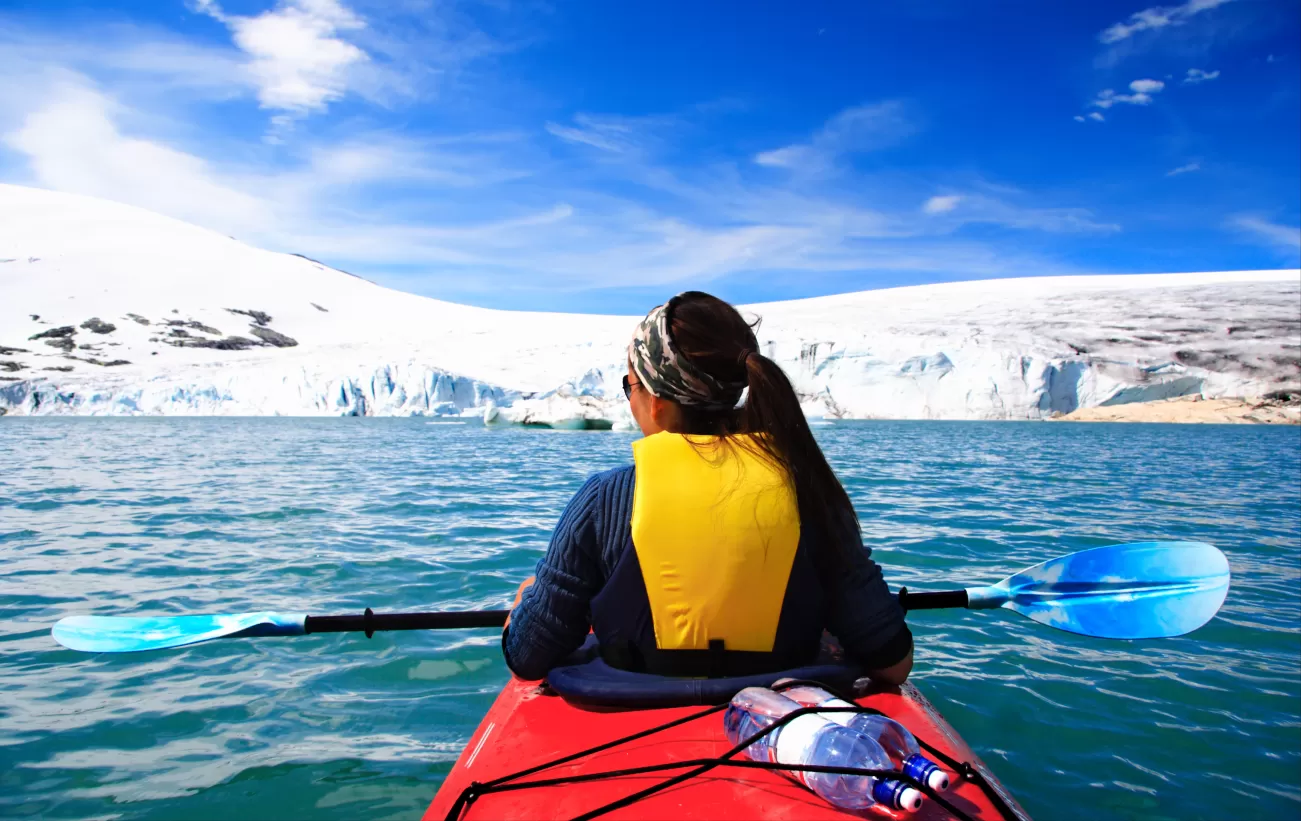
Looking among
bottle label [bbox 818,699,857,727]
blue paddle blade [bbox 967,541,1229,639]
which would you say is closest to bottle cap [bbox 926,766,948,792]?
bottle label [bbox 818,699,857,727]

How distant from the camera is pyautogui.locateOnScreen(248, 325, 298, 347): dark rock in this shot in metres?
48.1

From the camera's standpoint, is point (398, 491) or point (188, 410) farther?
point (188, 410)

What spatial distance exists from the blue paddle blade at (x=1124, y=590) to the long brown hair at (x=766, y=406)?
1.34 m

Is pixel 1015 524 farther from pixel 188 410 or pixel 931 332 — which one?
pixel 188 410

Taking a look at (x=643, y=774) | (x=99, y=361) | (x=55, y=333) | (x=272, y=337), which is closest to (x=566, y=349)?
(x=99, y=361)

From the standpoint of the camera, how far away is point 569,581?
144 cm

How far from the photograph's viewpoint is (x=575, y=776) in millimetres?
1274

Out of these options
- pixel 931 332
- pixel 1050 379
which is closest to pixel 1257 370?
pixel 1050 379

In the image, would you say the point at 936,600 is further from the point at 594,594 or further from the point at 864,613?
the point at 594,594

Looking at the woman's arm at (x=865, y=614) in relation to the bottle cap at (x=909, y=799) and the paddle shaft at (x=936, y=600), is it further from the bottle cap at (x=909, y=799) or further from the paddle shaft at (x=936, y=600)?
the paddle shaft at (x=936, y=600)

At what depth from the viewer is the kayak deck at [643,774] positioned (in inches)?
45.5

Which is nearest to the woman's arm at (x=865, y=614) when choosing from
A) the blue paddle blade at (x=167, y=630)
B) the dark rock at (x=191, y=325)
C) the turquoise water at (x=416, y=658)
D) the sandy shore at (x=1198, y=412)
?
the turquoise water at (x=416, y=658)

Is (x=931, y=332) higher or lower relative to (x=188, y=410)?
higher

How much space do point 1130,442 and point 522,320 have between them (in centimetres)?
4459
